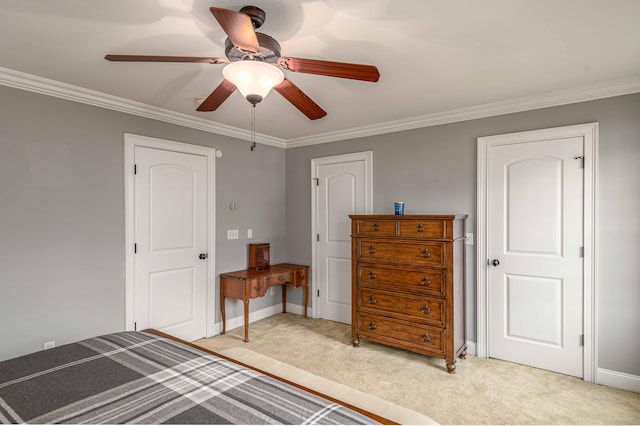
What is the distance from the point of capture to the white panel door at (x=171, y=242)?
3.28 m

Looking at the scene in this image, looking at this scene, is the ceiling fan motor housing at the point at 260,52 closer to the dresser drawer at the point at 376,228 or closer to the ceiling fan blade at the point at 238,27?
the ceiling fan blade at the point at 238,27

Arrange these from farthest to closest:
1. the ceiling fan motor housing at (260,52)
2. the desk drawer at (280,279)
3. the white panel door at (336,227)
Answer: the white panel door at (336,227) → the desk drawer at (280,279) → the ceiling fan motor housing at (260,52)

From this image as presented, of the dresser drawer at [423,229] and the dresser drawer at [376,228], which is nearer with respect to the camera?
the dresser drawer at [423,229]

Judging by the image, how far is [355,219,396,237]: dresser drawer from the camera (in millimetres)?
3316

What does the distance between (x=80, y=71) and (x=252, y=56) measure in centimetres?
162

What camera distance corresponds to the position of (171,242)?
3.53 meters

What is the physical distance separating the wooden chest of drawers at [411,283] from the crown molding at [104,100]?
74.5 inches

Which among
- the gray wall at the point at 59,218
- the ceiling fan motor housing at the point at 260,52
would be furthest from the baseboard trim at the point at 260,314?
the ceiling fan motor housing at the point at 260,52

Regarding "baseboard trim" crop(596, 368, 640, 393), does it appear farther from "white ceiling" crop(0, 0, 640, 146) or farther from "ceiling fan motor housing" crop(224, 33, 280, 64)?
"ceiling fan motor housing" crop(224, 33, 280, 64)

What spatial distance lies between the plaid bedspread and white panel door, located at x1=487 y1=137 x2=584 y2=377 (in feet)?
8.23

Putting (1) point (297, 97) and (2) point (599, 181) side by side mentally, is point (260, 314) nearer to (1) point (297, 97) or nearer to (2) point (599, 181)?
(1) point (297, 97)

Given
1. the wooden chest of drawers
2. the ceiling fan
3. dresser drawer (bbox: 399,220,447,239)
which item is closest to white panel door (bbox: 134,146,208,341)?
the wooden chest of drawers

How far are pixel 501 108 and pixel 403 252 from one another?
1608 millimetres

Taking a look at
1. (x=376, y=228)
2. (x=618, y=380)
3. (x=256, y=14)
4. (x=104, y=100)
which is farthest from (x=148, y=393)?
(x=618, y=380)
